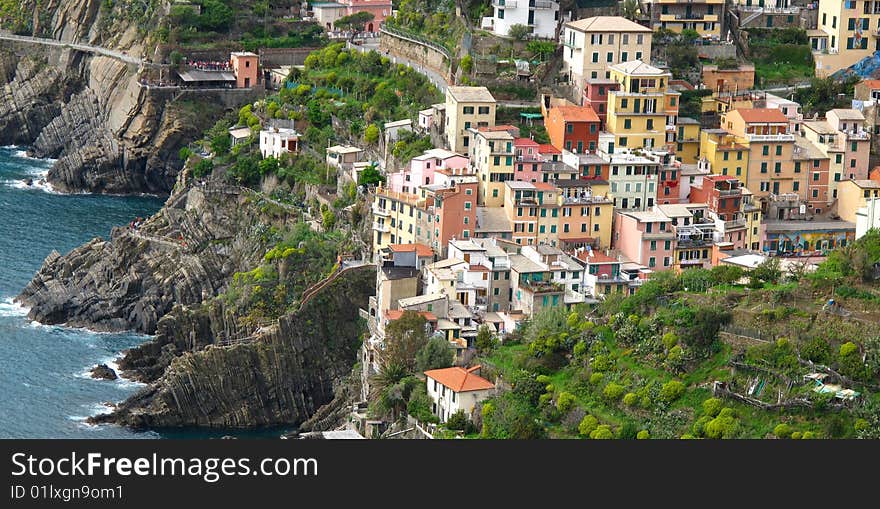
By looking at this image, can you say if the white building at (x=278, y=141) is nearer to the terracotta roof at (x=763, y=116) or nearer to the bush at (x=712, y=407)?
the terracotta roof at (x=763, y=116)

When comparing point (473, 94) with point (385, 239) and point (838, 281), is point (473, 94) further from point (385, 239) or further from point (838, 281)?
point (838, 281)

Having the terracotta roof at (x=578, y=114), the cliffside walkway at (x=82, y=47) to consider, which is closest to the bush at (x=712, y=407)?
the terracotta roof at (x=578, y=114)

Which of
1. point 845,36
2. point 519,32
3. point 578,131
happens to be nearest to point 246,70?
Answer: point 519,32

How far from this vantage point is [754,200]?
10838 centimetres

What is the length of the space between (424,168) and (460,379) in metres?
16.8

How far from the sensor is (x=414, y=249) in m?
103

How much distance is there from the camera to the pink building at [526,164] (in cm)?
10600

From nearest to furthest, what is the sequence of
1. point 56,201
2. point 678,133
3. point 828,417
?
point 828,417, point 678,133, point 56,201

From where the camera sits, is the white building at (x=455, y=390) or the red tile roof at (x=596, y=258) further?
the red tile roof at (x=596, y=258)

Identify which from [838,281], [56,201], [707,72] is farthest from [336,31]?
[838,281]

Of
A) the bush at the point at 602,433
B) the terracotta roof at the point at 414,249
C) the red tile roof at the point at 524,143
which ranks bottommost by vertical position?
the bush at the point at 602,433

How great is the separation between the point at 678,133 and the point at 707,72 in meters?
6.89

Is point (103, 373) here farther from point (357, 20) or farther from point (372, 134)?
point (357, 20)

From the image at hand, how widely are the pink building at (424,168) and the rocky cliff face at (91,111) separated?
34675 millimetres
